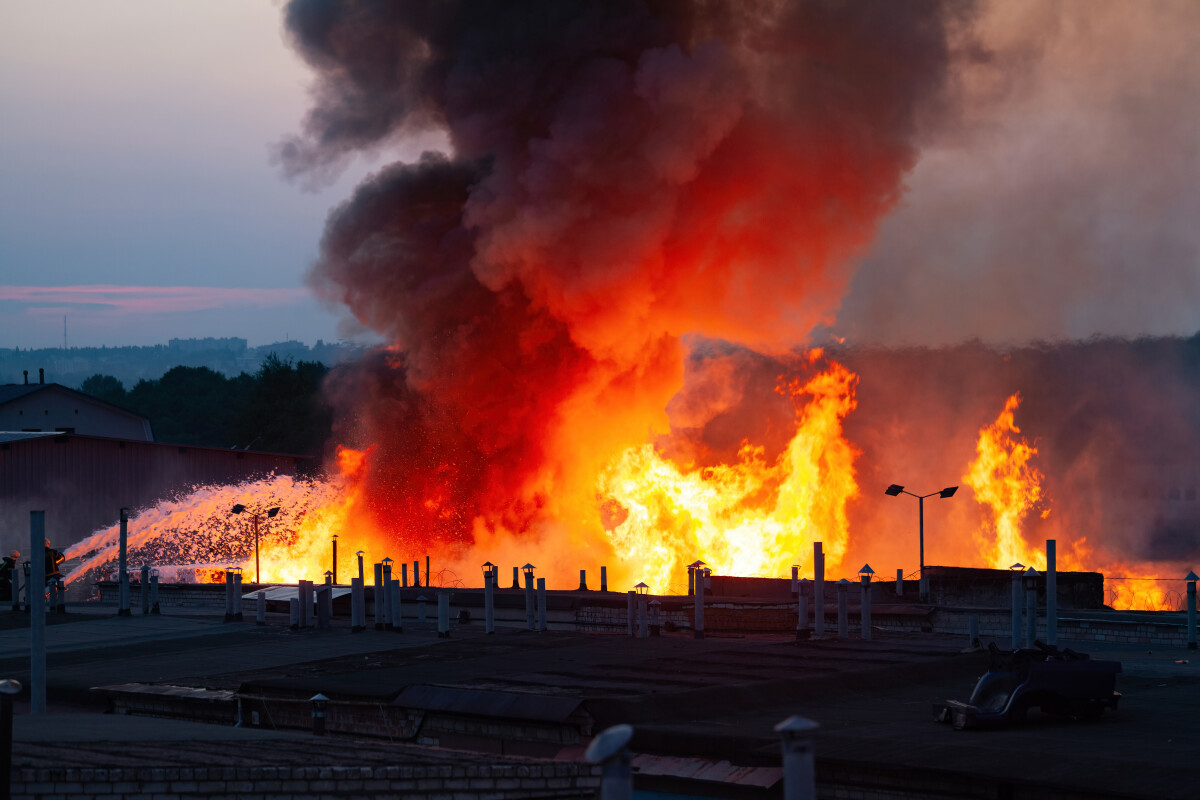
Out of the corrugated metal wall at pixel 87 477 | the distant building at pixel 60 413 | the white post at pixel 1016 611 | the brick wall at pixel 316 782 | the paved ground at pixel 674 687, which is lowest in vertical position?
the paved ground at pixel 674 687

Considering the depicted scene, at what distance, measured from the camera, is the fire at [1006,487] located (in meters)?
69.3

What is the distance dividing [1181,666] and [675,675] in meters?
9.43

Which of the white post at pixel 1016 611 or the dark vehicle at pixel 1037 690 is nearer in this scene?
the dark vehicle at pixel 1037 690

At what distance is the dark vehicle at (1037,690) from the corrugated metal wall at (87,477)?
43.8m

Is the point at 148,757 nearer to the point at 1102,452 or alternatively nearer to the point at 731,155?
the point at 731,155

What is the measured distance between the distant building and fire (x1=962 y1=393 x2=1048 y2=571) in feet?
148

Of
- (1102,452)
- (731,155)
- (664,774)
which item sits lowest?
(664,774)

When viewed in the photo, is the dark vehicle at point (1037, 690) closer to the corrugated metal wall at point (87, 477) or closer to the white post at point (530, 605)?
the white post at point (530, 605)

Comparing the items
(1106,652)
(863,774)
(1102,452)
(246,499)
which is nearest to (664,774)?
(863,774)

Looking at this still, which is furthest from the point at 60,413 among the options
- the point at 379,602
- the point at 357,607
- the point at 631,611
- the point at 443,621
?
the point at 631,611

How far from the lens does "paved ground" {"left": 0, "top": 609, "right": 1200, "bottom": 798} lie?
48.4ft

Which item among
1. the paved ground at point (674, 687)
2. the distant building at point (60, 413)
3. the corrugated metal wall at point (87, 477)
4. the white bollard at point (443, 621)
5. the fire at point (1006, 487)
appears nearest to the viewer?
the paved ground at point (674, 687)

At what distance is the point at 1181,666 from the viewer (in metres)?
24.5

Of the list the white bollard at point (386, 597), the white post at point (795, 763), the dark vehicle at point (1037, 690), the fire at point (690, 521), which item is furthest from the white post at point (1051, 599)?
the fire at point (690, 521)
